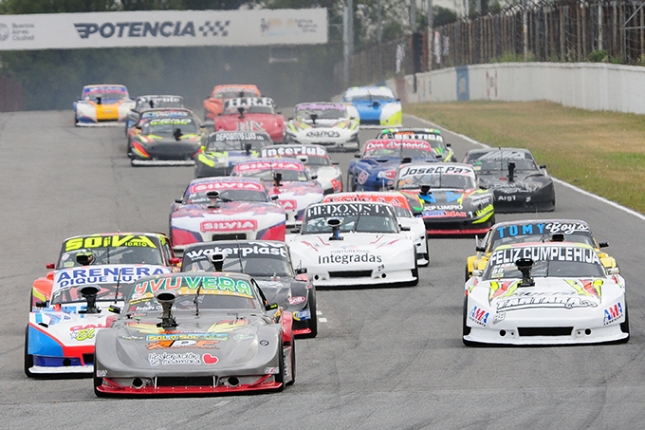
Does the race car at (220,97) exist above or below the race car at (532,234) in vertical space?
above

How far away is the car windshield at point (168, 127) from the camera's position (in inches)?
1554

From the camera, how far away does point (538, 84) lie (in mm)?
61844

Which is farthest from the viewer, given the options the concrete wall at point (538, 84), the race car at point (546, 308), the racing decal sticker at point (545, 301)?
the concrete wall at point (538, 84)

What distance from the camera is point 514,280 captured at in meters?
16.1

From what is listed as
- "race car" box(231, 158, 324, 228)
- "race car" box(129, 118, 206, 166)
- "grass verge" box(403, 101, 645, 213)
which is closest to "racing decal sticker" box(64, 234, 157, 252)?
"race car" box(231, 158, 324, 228)

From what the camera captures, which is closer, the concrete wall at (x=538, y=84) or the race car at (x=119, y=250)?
the race car at (x=119, y=250)

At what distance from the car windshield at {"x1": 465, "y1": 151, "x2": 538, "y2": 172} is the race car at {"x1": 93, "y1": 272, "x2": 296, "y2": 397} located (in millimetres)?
17740

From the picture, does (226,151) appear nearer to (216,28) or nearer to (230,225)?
(230,225)

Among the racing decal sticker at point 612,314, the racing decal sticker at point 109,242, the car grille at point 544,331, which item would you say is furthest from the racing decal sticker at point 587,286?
the racing decal sticker at point 109,242

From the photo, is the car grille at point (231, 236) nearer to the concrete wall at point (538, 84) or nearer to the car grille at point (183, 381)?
the car grille at point (183, 381)

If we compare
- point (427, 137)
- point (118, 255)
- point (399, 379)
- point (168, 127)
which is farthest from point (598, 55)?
point (399, 379)

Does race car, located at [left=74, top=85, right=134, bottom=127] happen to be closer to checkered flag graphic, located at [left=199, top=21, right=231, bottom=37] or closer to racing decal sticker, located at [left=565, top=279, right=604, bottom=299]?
checkered flag graphic, located at [left=199, top=21, right=231, bottom=37]

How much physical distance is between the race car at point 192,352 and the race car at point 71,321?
3.02 feet

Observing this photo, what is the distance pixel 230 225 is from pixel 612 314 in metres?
9.97
